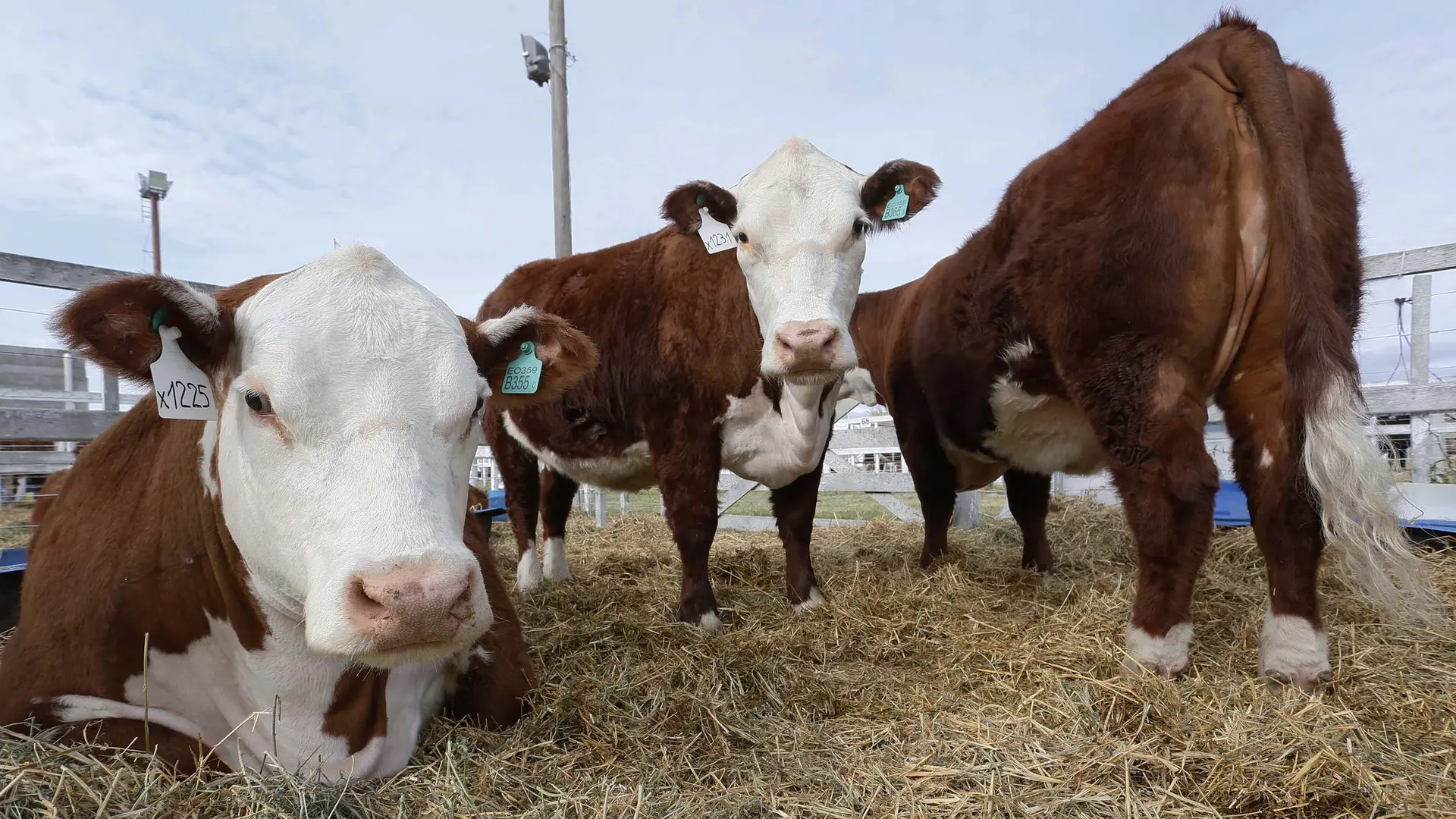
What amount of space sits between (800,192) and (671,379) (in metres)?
1.19

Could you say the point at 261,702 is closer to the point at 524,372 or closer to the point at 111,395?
the point at 524,372

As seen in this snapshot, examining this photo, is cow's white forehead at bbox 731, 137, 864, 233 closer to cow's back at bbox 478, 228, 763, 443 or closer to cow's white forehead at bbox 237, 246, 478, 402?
cow's back at bbox 478, 228, 763, 443

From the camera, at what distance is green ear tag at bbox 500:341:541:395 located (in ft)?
7.97

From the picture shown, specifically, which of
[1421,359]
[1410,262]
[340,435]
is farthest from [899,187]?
[1421,359]

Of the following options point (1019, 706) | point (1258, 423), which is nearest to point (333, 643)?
point (1019, 706)

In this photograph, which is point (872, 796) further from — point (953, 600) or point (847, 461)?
point (847, 461)

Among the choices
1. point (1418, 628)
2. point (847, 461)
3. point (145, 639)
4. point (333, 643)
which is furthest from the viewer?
point (847, 461)

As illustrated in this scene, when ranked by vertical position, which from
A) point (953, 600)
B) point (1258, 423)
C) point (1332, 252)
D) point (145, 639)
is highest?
point (1332, 252)

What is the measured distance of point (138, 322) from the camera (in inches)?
70.9

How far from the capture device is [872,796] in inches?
75.8

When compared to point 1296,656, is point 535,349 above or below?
above

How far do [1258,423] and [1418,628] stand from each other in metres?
1.21

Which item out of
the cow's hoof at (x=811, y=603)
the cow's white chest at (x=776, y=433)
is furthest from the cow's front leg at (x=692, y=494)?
the cow's hoof at (x=811, y=603)

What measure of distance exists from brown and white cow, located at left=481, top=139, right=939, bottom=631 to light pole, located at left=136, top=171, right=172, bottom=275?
717 inches
